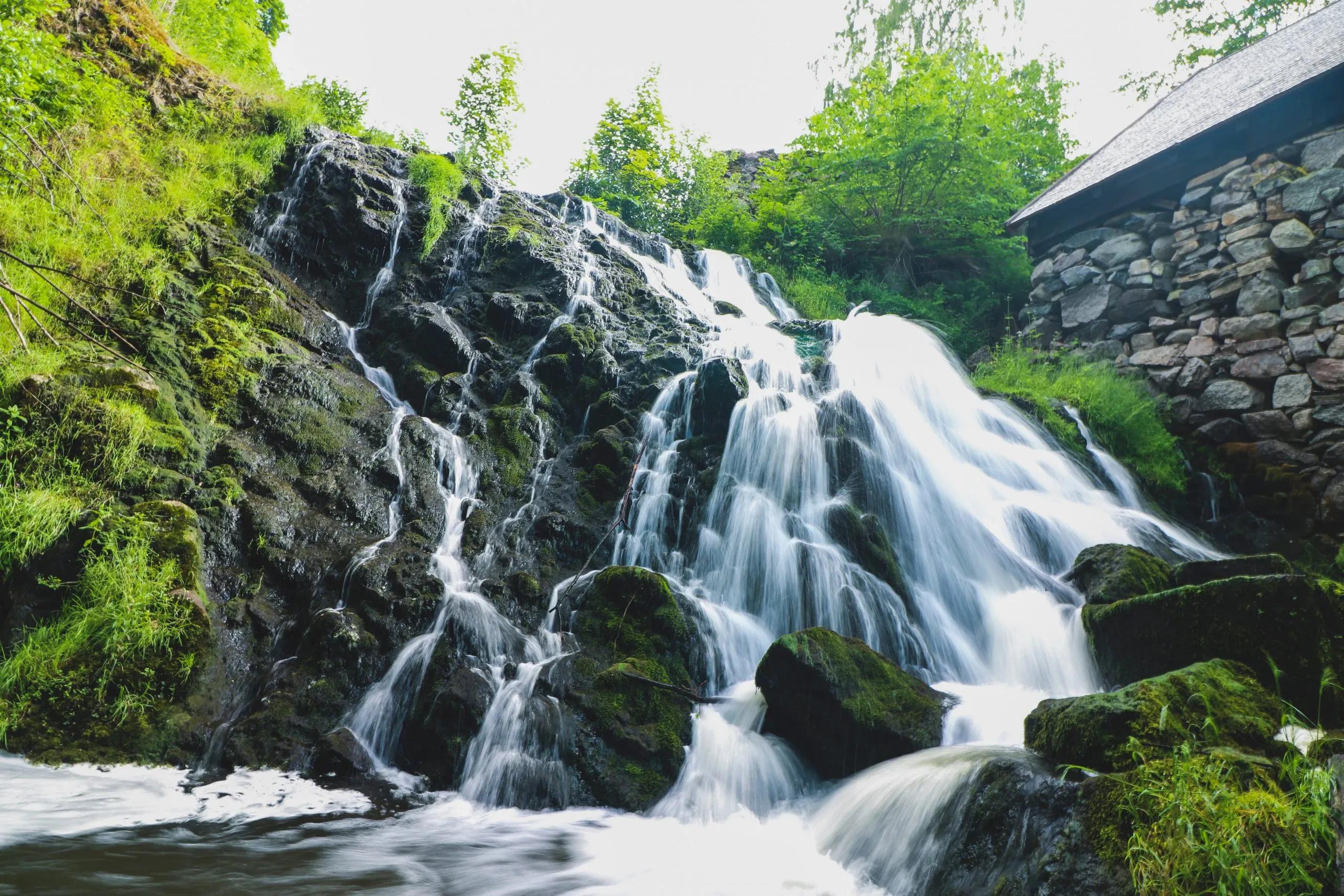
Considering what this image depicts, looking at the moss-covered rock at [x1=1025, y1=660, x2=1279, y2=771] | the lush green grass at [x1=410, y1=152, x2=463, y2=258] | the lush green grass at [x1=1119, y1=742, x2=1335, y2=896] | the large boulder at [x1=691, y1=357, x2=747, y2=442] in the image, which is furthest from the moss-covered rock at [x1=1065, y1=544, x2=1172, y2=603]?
the lush green grass at [x1=410, y1=152, x2=463, y2=258]

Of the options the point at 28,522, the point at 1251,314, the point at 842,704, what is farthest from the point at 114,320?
the point at 1251,314

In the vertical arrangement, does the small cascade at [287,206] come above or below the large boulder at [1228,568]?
above

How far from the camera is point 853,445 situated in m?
7.21

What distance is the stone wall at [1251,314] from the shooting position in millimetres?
7543

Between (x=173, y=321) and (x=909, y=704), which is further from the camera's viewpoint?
(x=173, y=321)

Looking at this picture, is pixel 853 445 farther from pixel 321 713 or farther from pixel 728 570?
pixel 321 713

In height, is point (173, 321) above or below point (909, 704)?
Result: above

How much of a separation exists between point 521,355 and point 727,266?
6422 mm

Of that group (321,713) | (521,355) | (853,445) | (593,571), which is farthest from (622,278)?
(321,713)

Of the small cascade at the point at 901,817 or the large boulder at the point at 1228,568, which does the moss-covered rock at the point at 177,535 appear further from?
the large boulder at the point at 1228,568

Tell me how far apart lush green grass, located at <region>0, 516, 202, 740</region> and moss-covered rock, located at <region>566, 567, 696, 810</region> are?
2486 millimetres

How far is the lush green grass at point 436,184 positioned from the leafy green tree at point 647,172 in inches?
270

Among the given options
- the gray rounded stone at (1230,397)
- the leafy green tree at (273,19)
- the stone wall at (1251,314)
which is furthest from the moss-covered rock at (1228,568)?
the leafy green tree at (273,19)

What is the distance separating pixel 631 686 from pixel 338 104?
12.7 m
